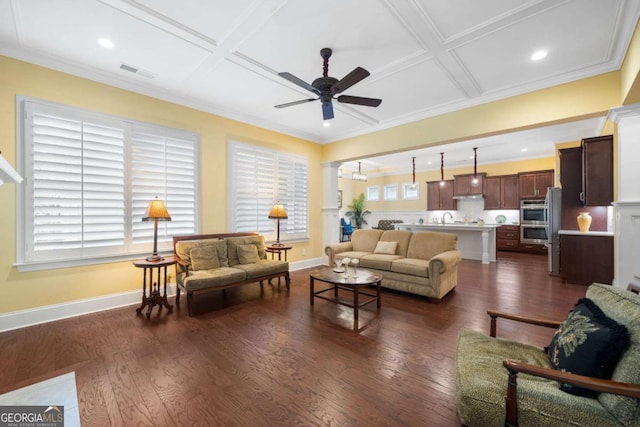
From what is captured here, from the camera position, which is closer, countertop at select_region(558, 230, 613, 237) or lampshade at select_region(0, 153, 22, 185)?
lampshade at select_region(0, 153, 22, 185)

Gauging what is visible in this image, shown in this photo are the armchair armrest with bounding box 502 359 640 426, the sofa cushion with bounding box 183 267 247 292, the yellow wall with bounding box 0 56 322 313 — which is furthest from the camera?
the sofa cushion with bounding box 183 267 247 292

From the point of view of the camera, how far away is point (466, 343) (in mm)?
1783

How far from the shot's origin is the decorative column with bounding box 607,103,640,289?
306 centimetres

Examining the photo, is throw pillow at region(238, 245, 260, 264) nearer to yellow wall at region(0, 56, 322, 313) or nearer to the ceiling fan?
yellow wall at region(0, 56, 322, 313)

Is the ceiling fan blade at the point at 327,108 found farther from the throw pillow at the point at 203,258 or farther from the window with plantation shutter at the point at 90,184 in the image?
the throw pillow at the point at 203,258

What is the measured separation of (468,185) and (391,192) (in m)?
2.92

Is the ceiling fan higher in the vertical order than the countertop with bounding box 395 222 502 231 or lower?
higher

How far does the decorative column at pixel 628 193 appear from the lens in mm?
3062

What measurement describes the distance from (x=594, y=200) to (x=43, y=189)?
784cm

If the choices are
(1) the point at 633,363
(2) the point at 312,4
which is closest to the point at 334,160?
(2) the point at 312,4

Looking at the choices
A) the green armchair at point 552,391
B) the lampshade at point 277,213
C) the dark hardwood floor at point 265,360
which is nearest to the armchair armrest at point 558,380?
the green armchair at point 552,391

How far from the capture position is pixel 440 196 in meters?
9.30

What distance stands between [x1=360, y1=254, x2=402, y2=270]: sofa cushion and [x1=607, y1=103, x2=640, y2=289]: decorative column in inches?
107

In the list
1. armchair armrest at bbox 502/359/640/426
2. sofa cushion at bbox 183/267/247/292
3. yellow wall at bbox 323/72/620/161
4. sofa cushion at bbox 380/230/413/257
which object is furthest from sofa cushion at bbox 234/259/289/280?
armchair armrest at bbox 502/359/640/426
